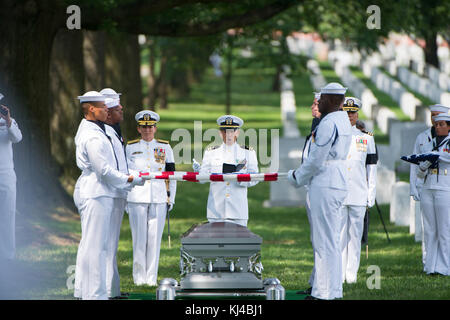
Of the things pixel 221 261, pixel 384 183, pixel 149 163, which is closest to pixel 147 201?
pixel 149 163

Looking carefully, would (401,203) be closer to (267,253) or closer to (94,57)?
(267,253)

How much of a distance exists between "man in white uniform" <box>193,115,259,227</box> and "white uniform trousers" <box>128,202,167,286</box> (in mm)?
688

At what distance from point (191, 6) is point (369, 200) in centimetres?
974

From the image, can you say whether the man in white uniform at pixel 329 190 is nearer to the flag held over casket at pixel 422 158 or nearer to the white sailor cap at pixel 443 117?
the flag held over casket at pixel 422 158

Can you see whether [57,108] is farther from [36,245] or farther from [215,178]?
[215,178]

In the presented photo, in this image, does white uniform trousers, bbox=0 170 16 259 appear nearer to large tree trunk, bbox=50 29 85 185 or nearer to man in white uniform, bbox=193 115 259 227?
man in white uniform, bbox=193 115 259 227

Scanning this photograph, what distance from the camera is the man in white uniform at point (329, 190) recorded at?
10.2 m

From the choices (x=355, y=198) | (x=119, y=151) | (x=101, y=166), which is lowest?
(x=355, y=198)

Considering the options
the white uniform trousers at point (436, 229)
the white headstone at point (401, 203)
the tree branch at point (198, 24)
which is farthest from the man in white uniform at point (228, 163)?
the tree branch at point (198, 24)

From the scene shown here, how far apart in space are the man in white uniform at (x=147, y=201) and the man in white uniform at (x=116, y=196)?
4.08ft

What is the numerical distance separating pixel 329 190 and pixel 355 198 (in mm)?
1986

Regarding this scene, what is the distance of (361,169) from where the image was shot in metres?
12.5

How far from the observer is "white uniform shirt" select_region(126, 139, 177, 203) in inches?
476

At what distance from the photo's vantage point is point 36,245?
15.3m
